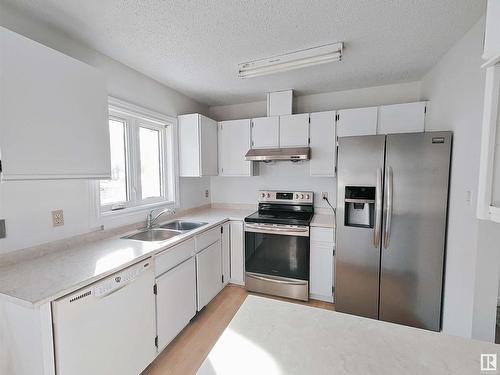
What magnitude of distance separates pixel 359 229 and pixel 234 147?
183 cm

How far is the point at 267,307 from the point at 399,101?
2.87m

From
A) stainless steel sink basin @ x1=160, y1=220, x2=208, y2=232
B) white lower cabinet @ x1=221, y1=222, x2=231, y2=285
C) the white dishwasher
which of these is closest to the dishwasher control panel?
the white dishwasher

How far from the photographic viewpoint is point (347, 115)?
8.24 ft

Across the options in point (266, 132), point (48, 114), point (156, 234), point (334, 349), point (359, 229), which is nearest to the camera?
point (334, 349)

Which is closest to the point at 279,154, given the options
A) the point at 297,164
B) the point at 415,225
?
the point at 297,164

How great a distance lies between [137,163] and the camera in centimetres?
227

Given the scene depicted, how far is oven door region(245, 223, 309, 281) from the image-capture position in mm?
2426

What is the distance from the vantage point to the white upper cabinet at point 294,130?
8.79 ft

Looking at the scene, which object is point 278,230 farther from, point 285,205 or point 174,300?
point 174,300

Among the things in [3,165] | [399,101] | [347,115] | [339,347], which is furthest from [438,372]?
[399,101]

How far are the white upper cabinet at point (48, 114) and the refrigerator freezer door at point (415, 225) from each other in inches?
91.6

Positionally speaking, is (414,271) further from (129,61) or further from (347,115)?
(129,61)

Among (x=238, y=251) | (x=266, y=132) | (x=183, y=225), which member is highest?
(x=266, y=132)

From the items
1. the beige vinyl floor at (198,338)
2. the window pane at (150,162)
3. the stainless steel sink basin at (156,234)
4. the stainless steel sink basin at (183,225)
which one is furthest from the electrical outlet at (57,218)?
the beige vinyl floor at (198,338)
